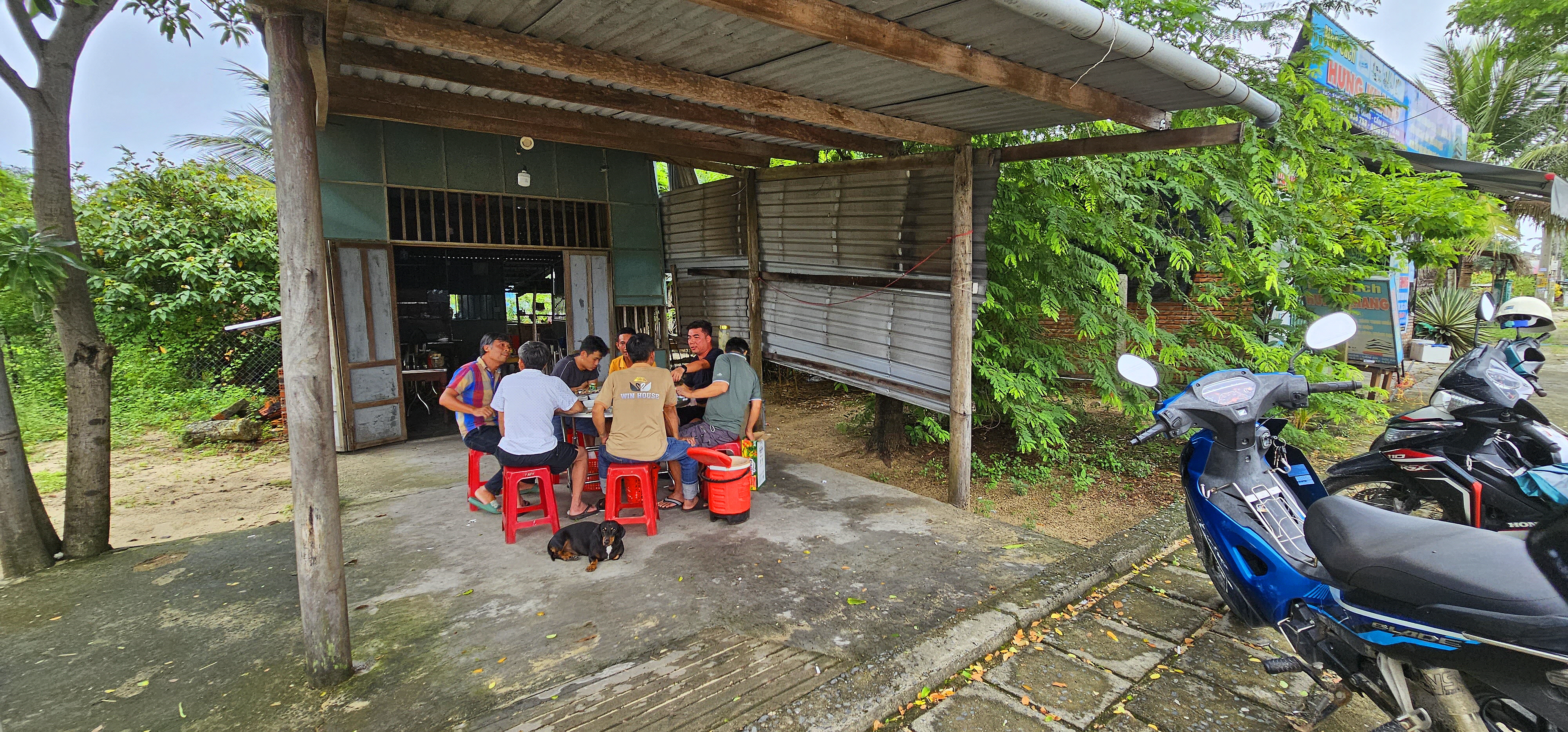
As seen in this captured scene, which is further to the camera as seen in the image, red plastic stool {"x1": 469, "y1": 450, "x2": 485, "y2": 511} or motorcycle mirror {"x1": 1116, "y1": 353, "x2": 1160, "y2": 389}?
red plastic stool {"x1": 469, "y1": 450, "x2": 485, "y2": 511}

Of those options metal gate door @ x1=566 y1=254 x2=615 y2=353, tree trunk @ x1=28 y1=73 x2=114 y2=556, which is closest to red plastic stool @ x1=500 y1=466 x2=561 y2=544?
tree trunk @ x1=28 y1=73 x2=114 y2=556

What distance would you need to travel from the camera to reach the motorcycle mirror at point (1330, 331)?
9.05 ft

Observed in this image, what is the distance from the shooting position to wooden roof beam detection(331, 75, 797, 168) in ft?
16.5

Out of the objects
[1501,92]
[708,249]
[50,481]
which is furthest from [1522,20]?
[50,481]

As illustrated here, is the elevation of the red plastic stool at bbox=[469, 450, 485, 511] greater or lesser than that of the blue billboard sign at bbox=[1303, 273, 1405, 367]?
lesser

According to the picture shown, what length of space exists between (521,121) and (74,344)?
3.24 m

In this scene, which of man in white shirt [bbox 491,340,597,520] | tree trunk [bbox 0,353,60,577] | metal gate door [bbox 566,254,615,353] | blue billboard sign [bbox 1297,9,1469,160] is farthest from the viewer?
blue billboard sign [bbox 1297,9,1469,160]

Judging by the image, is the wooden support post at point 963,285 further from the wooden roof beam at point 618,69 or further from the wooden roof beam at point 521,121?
the wooden roof beam at point 521,121

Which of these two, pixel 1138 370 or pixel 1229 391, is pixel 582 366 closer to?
pixel 1138 370

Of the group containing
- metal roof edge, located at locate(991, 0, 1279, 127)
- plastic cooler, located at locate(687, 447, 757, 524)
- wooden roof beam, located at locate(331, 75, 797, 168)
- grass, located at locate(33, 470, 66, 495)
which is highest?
wooden roof beam, located at locate(331, 75, 797, 168)

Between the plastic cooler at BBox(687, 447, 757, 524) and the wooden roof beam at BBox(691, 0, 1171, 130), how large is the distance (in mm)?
2623

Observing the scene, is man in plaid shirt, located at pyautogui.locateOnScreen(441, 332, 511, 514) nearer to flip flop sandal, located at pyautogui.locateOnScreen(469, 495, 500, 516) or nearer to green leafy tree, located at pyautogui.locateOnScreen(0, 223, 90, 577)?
flip flop sandal, located at pyautogui.locateOnScreen(469, 495, 500, 516)

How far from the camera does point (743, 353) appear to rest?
521 centimetres

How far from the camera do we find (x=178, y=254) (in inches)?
318
